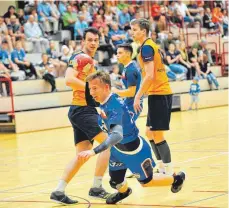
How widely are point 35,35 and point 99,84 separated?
51.9ft

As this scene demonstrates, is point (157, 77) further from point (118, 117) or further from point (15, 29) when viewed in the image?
point (15, 29)

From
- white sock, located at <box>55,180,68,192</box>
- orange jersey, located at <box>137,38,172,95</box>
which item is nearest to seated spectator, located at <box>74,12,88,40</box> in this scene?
orange jersey, located at <box>137,38,172,95</box>

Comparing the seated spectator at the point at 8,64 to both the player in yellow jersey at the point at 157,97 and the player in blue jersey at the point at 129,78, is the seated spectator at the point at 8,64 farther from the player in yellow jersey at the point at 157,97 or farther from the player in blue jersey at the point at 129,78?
the player in yellow jersey at the point at 157,97

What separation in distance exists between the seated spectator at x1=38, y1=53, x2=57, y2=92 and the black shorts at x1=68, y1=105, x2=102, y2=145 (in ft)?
41.2

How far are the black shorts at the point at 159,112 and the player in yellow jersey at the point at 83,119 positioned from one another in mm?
1095

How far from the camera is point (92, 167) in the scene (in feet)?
34.1

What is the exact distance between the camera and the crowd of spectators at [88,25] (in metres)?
20.3

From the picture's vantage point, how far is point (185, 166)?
388 inches

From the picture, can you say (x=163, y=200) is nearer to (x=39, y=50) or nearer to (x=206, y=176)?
(x=206, y=176)

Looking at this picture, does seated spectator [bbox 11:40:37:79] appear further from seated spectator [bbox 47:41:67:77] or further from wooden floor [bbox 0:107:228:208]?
wooden floor [bbox 0:107:228:208]

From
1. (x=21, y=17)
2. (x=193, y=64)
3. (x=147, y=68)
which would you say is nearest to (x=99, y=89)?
(x=147, y=68)

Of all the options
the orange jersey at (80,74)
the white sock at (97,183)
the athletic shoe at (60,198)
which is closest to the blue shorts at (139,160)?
the white sock at (97,183)

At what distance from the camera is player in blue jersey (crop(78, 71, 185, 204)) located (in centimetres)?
640

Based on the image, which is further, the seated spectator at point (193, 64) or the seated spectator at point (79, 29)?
the seated spectator at point (193, 64)
